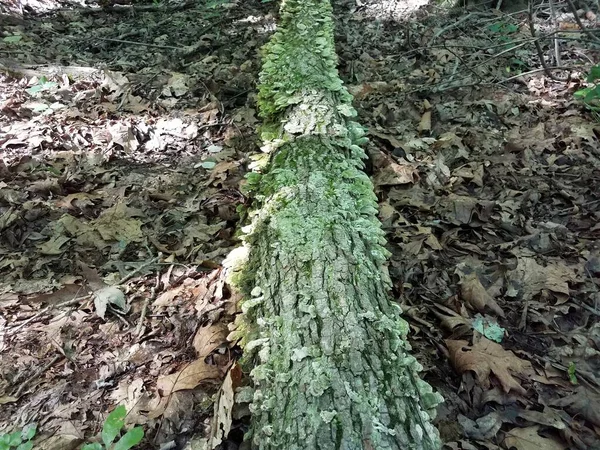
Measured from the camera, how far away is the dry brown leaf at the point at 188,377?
194 centimetres

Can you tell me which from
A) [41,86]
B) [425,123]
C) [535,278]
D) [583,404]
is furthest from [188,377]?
[41,86]

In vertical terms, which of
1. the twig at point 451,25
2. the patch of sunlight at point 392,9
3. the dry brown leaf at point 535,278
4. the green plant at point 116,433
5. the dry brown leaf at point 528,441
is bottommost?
the dry brown leaf at point 528,441

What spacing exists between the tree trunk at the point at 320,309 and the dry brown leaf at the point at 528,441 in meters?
0.42

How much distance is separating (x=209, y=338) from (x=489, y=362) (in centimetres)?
128

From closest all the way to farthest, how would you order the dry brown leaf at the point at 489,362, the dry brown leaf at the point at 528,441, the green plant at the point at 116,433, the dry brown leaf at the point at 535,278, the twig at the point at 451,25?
the green plant at the point at 116,433 → the dry brown leaf at the point at 528,441 → the dry brown leaf at the point at 489,362 → the dry brown leaf at the point at 535,278 → the twig at the point at 451,25

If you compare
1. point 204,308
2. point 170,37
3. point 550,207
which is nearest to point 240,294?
point 204,308

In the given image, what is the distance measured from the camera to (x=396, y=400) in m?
1.58

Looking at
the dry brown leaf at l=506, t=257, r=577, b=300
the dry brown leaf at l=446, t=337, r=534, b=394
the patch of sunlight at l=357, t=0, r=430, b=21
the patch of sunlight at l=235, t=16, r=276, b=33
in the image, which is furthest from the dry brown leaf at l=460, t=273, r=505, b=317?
the patch of sunlight at l=357, t=0, r=430, b=21

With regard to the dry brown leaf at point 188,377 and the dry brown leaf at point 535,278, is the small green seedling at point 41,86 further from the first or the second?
the dry brown leaf at point 535,278

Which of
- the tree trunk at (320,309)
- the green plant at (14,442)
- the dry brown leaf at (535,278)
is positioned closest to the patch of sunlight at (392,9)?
the tree trunk at (320,309)

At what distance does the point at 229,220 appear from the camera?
3.04m

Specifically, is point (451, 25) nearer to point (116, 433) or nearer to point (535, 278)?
point (535, 278)

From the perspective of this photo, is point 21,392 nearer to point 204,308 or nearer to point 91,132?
point 204,308

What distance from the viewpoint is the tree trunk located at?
1.52 m
